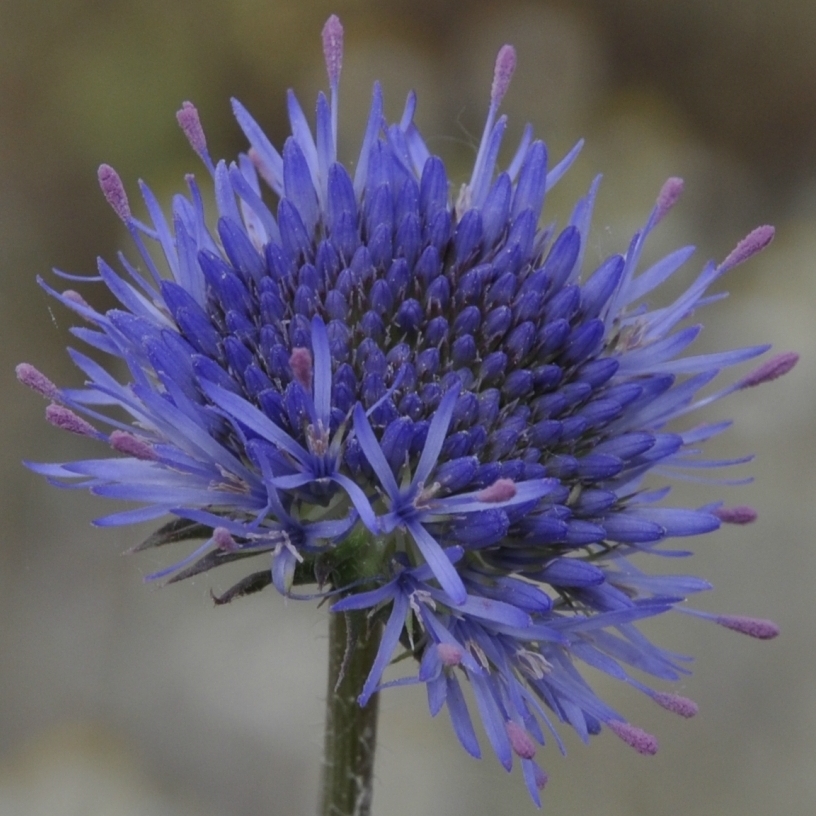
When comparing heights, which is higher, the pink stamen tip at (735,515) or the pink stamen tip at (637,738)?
the pink stamen tip at (735,515)

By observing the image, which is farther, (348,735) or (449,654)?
(348,735)

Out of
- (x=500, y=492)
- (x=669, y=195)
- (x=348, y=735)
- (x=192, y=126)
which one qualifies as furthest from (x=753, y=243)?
(x=348, y=735)

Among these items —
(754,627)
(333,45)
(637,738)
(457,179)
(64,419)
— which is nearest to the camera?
(637,738)

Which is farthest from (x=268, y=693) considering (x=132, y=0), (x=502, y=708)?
(x=132, y=0)

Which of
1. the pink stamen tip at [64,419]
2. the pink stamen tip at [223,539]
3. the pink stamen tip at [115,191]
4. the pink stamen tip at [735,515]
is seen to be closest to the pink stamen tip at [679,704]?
the pink stamen tip at [735,515]

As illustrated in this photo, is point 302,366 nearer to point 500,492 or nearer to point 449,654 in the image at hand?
point 500,492

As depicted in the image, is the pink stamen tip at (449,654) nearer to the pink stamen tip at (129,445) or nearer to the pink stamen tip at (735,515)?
the pink stamen tip at (129,445)
